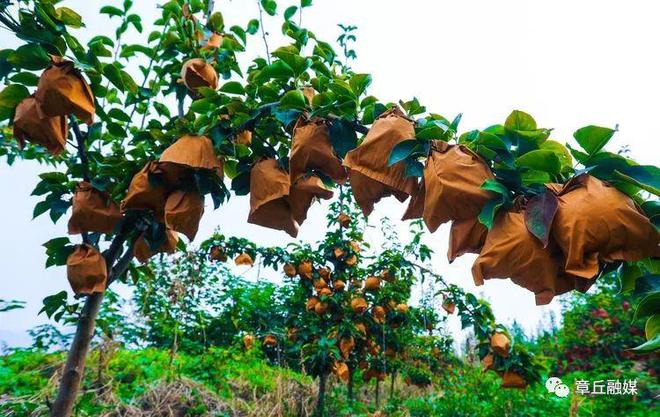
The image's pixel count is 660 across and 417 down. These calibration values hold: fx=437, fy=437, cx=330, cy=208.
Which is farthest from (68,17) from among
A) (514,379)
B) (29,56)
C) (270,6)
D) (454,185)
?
(514,379)

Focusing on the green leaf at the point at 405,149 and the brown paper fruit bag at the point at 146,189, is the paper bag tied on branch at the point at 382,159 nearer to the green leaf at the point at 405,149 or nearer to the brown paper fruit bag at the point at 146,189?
the green leaf at the point at 405,149

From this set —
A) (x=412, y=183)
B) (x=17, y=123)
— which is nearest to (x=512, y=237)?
(x=412, y=183)

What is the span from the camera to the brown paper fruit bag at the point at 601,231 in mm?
641

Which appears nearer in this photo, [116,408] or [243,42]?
[243,42]

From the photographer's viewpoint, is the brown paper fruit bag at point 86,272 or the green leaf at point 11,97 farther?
the brown paper fruit bag at point 86,272

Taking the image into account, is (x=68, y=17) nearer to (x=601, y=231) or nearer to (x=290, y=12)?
(x=290, y=12)

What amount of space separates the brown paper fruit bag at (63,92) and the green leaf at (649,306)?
3.81ft

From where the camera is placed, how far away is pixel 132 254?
1.35 m

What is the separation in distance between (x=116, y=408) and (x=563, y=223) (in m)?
3.53

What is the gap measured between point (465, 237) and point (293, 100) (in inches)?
18.5

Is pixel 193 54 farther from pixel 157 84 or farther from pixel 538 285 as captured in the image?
pixel 538 285

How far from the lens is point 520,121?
0.77m

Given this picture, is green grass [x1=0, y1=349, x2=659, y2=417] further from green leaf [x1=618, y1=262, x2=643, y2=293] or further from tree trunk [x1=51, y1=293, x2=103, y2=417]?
green leaf [x1=618, y1=262, x2=643, y2=293]

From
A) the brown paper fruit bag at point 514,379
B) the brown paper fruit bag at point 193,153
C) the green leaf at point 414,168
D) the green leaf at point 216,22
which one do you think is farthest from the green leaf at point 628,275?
the brown paper fruit bag at point 514,379
